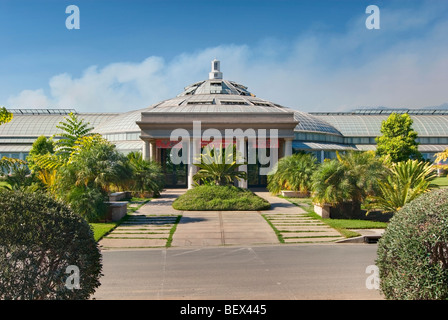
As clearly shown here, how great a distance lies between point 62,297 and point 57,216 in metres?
1.24

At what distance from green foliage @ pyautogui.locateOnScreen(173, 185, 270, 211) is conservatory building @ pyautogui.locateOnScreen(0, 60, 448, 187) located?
500 inches

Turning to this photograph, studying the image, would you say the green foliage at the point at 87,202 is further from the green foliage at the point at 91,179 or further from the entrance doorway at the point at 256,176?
the entrance doorway at the point at 256,176

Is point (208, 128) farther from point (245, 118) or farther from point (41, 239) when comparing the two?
point (41, 239)

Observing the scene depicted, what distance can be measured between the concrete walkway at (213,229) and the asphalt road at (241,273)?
1236mm

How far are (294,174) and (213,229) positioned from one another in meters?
14.8

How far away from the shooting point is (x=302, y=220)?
20.7 meters

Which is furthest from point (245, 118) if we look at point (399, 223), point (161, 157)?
point (399, 223)

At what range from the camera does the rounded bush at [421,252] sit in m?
6.37

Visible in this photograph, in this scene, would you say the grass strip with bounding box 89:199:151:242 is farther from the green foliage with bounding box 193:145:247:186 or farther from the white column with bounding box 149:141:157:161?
the white column with bounding box 149:141:157:161

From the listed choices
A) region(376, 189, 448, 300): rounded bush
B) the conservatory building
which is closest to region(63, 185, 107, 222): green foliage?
region(376, 189, 448, 300): rounded bush

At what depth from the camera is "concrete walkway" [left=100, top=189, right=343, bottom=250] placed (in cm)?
1572

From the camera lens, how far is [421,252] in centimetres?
644

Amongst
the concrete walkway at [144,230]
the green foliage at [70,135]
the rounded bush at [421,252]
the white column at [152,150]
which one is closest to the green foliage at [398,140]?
the white column at [152,150]

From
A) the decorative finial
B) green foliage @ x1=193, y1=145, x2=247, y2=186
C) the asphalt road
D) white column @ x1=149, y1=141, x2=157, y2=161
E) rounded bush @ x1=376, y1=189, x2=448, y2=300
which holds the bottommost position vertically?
the asphalt road
